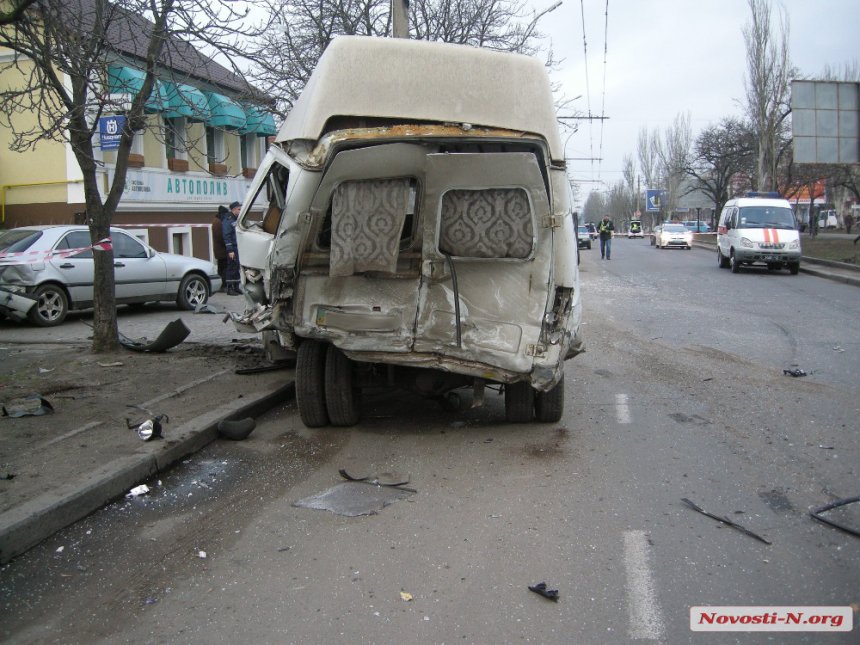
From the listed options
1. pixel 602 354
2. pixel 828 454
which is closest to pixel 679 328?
pixel 602 354

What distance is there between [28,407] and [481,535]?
171 inches

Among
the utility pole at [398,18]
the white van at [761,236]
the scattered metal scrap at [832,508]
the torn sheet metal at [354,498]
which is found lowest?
the scattered metal scrap at [832,508]

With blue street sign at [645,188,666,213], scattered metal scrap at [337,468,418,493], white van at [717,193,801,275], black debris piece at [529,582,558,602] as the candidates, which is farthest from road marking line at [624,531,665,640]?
blue street sign at [645,188,666,213]

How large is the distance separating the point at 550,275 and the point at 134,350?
5.88 metres

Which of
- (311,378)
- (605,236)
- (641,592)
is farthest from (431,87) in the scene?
(605,236)

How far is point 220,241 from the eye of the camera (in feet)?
51.0

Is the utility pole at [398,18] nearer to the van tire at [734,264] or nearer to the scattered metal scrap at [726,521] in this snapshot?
the scattered metal scrap at [726,521]

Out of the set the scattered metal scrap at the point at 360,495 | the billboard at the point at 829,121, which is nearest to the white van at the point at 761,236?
the billboard at the point at 829,121

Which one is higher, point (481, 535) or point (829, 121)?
point (829, 121)

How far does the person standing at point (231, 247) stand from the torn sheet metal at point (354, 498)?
34.6ft

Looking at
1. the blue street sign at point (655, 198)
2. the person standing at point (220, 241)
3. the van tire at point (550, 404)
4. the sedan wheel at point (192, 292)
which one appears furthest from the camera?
the blue street sign at point (655, 198)

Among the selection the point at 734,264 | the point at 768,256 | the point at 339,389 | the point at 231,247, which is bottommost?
the point at 339,389

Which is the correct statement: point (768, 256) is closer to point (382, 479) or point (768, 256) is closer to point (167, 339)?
point (167, 339)

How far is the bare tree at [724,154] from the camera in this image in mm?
49438
